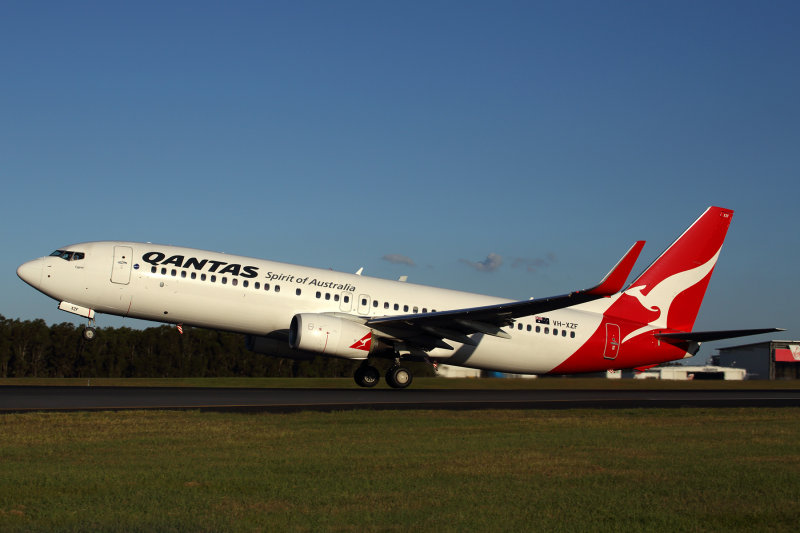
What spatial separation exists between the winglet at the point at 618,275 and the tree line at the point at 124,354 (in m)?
60.2

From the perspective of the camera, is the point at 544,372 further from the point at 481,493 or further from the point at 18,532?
the point at 18,532

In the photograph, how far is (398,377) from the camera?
3053 cm

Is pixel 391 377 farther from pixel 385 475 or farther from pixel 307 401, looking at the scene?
pixel 385 475

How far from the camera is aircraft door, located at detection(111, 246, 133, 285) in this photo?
2859 cm

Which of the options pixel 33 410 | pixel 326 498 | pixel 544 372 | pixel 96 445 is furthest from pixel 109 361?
pixel 326 498

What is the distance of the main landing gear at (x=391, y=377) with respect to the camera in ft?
100

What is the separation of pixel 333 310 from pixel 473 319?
17.5ft

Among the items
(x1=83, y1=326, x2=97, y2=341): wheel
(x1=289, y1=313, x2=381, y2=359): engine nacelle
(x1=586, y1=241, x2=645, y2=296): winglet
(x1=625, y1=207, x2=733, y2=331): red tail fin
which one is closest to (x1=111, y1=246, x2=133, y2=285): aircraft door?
(x1=83, y1=326, x2=97, y2=341): wheel

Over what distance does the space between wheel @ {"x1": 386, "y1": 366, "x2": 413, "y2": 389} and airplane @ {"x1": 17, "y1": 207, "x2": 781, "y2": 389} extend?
1.8 inches

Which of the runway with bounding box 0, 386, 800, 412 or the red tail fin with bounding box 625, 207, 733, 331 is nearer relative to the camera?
the runway with bounding box 0, 386, 800, 412

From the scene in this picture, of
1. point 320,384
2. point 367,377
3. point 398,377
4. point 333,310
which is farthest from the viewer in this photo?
point 320,384

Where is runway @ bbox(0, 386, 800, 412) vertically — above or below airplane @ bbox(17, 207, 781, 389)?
below

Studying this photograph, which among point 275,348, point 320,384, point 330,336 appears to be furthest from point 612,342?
point 275,348

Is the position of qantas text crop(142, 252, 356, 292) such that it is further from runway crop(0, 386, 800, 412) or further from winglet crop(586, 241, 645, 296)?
winglet crop(586, 241, 645, 296)
